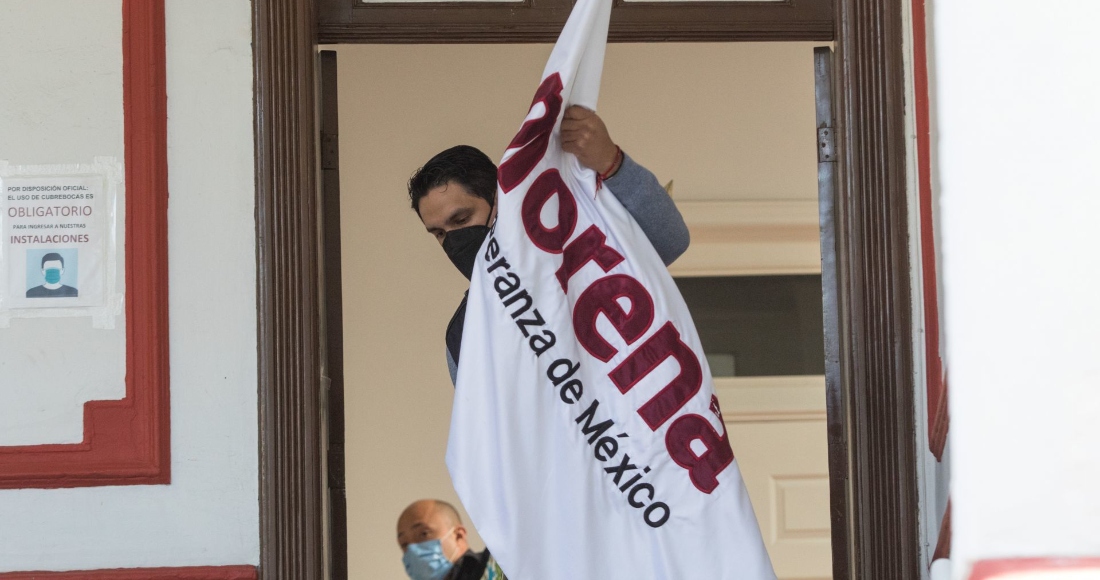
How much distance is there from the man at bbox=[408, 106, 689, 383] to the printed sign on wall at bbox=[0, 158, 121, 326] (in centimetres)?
64

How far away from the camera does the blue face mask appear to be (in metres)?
3.66

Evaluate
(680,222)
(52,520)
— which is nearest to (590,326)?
(680,222)

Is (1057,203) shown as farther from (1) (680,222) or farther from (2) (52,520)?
(2) (52,520)

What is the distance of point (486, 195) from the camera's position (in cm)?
223

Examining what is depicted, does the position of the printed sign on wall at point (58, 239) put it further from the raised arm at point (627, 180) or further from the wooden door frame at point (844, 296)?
the raised arm at point (627, 180)

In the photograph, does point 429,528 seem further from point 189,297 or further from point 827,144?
point 827,144

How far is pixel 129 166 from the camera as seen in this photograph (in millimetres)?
2250

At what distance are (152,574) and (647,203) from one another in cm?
123

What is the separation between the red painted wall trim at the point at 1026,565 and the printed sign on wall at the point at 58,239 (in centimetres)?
208

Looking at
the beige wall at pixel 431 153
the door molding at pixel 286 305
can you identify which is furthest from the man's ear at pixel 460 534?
the door molding at pixel 286 305

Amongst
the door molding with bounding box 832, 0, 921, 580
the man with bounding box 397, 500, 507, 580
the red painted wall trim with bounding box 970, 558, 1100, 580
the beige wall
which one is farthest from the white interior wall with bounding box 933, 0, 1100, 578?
the beige wall

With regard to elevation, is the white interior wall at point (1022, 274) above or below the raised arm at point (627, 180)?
below

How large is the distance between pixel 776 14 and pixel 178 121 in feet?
4.29

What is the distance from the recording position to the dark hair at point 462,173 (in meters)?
2.23
